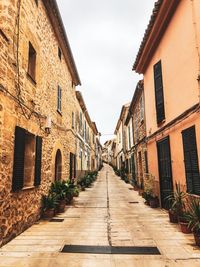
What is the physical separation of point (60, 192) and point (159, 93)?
5474 millimetres

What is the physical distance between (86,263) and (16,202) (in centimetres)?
232

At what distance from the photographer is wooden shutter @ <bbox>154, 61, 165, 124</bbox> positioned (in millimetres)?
7680

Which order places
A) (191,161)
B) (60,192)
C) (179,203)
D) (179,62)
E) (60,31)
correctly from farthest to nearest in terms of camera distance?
(60,31) < (60,192) < (179,62) < (179,203) < (191,161)

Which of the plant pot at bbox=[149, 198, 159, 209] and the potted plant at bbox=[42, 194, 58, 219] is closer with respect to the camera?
the potted plant at bbox=[42, 194, 58, 219]

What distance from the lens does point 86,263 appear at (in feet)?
11.4

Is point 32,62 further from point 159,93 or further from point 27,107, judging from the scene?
Result: point 159,93

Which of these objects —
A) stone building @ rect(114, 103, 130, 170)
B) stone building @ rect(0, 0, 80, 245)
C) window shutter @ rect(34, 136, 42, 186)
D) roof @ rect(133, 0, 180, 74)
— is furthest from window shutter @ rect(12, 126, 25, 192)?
stone building @ rect(114, 103, 130, 170)

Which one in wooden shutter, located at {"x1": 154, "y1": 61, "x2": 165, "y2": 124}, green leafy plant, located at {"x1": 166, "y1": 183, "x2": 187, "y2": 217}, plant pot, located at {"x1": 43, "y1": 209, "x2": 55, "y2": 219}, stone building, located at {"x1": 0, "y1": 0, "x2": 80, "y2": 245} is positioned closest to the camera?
stone building, located at {"x1": 0, "y1": 0, "x2": 80, "y2": 245}

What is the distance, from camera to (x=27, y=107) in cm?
566

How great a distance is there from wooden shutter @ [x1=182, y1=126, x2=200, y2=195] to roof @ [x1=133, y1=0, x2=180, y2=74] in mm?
3855

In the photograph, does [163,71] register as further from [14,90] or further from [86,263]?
[86,263]

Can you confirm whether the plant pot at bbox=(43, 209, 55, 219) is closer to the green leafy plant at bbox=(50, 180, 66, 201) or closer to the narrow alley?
the narrow alley

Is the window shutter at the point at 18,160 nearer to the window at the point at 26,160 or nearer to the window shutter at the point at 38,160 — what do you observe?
the window at the point at 26,160

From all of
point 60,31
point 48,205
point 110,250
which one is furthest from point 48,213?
point 60,31
